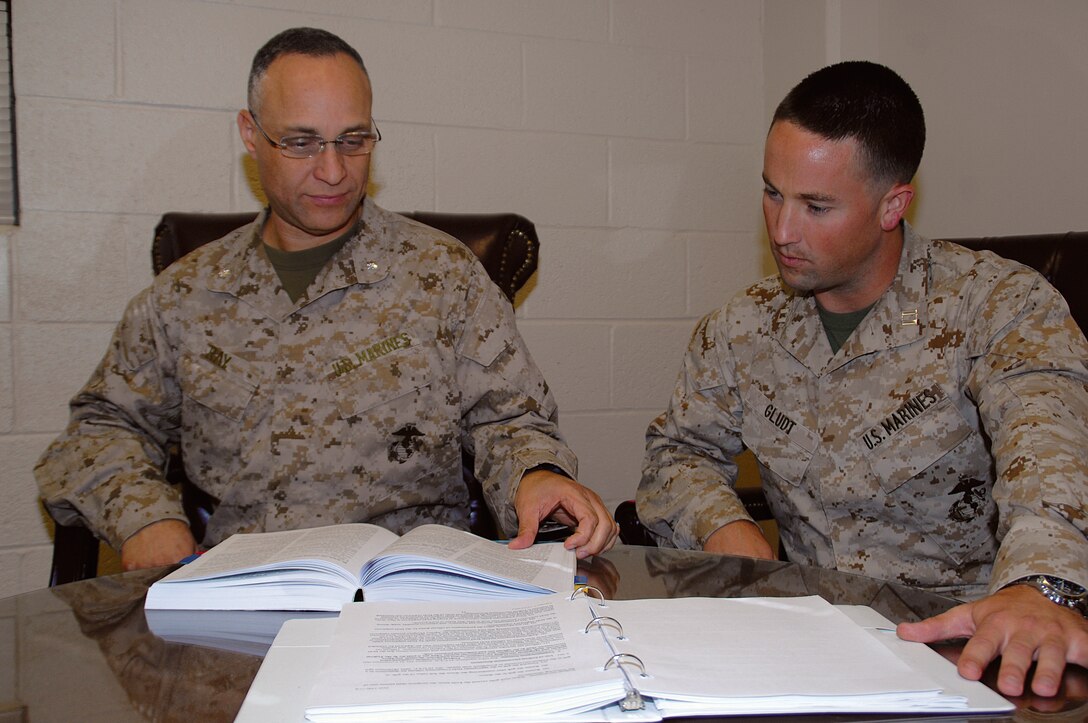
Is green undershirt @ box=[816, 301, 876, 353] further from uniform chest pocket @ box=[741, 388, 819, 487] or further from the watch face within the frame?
the watch face

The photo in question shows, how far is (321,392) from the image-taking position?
1.65 metres

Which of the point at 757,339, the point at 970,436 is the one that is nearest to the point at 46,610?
the point at 757,339

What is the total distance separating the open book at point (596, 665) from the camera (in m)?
0.65

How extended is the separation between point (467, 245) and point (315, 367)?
399mm

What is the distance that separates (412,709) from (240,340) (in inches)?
46.0

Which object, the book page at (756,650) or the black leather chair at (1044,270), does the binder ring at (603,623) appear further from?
the black leather chair at (1044,270)

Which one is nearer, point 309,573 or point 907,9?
point 309,573

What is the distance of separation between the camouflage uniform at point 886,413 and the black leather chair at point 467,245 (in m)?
0.34

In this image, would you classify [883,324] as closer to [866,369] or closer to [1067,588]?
[866,369]

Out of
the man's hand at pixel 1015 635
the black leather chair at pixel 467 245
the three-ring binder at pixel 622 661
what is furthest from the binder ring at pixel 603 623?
the black leather chair at pixel 467 245

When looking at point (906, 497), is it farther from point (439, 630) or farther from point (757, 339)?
point (439, 630)

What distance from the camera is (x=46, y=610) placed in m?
1.03

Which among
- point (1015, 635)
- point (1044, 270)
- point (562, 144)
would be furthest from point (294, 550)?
point (562, 144)

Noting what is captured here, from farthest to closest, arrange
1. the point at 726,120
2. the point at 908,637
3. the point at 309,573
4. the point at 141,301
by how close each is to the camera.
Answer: the point at 726,120
the point at 141,301
the point at 309,573
the point at 908,637
